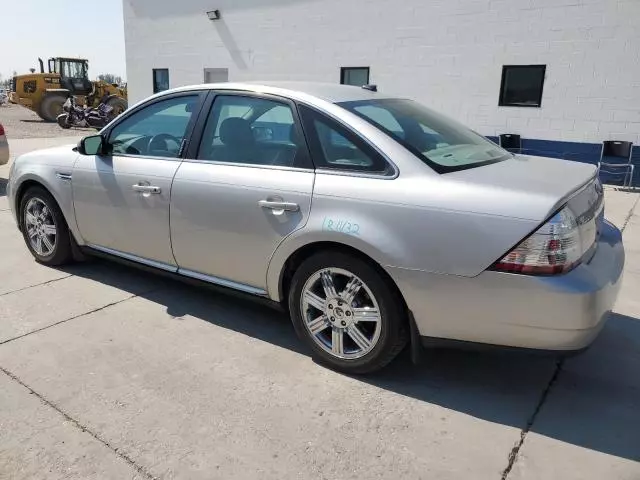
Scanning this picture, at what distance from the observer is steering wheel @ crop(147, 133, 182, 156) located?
372cm

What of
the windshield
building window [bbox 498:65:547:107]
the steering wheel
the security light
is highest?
the security light

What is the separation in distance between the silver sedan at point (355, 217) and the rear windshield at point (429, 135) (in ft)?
0.05

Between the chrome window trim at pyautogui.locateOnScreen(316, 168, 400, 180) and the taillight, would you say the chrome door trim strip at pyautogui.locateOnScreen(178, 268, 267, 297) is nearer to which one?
the chrome window trim at pyautogui.locateOnScreen(316, 168, 400, 180)

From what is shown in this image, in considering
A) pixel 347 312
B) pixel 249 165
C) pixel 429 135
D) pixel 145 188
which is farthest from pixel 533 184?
pixel 145 188

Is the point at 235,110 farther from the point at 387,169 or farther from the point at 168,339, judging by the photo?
the point at 168,339

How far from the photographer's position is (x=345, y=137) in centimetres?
298

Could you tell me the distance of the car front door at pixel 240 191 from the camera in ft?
10.1

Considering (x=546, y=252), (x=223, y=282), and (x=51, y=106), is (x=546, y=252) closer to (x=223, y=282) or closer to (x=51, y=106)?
(x=223, y=282)

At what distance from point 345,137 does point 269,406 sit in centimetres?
149

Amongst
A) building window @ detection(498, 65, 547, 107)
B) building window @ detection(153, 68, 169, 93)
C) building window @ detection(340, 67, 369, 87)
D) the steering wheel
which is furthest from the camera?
building window @ detection(153, 68, 169, 93)

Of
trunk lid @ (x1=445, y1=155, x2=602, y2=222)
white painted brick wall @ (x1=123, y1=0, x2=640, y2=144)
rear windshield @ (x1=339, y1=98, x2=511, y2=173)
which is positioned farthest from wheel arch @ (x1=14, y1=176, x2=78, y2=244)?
white painted brick wall @ (x1=123, y1=0, x2=640, y2=144)

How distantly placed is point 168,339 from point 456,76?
9227 mm

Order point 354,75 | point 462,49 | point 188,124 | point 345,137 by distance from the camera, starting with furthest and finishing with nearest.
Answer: point 354,75, point 462,49, point 188,124, point 345,137

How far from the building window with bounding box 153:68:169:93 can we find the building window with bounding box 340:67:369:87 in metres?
5.93
